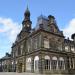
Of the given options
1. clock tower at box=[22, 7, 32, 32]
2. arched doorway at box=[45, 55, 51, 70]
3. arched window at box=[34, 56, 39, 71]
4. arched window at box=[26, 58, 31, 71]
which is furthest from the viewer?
clock tower at box=[22, 7, 32, 32]

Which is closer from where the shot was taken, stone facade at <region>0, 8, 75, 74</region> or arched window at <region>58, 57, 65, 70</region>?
stone facade at <region>0, 8, 75, 74</region>

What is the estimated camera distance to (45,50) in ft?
114

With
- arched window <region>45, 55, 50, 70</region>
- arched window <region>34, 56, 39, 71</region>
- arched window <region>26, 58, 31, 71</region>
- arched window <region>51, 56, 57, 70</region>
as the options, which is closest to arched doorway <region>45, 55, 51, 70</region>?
arched window <region>45, 55, 50, 70</region>

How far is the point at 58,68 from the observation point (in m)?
36.9

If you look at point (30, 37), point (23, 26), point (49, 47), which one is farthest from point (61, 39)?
point (23, 26)

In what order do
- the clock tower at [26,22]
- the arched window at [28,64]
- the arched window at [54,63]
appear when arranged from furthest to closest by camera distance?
the clock tower at [26,22] → the arched window at [28,64] → the arched window at [54,63]

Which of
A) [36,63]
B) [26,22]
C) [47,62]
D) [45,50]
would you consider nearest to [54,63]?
[47,62]

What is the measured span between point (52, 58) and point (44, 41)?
4.32 metres

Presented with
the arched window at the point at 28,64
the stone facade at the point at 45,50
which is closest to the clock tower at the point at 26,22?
the stone facade at the point at 45,50

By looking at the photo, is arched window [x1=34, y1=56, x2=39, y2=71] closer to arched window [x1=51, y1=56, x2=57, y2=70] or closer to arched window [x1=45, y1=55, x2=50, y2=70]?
arched window [x1=45, y1=55, x2=50, y2=70]

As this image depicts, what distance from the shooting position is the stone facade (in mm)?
34750

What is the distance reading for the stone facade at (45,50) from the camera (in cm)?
3475

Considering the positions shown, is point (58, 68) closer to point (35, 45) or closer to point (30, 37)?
point (35, 45)

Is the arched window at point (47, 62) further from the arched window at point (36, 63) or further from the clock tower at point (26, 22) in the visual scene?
the clock tower at point (26, 22)
